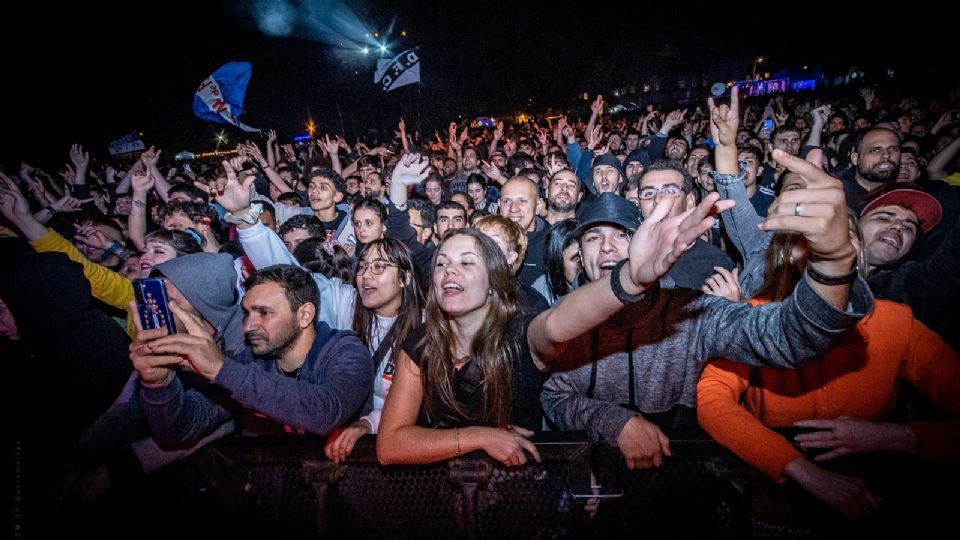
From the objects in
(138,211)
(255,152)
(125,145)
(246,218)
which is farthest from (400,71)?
(246,218)

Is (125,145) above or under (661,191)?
above

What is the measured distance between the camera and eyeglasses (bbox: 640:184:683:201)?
3498 millimetres

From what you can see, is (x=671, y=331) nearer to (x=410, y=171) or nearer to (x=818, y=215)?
(x=818, y=215)

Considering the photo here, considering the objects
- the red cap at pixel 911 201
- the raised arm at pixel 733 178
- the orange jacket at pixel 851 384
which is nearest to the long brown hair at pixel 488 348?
the orange jacket at pixel 851 384

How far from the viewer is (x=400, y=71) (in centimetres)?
1272

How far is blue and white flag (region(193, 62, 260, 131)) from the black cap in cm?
962

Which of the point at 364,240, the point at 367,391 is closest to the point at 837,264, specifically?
the point at 367,391

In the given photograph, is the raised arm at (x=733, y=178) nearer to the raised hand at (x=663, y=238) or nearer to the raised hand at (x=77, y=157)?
the raised hand at (x=663, y=238)

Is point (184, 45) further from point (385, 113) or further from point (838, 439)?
point (838, 439)

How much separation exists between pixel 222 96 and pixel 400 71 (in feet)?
17.1

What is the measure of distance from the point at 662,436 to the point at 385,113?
83.6 feet

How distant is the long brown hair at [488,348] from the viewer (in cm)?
193

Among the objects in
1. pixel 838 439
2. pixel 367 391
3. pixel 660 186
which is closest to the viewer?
pixel 838 439

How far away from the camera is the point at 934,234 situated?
3.03 meters
